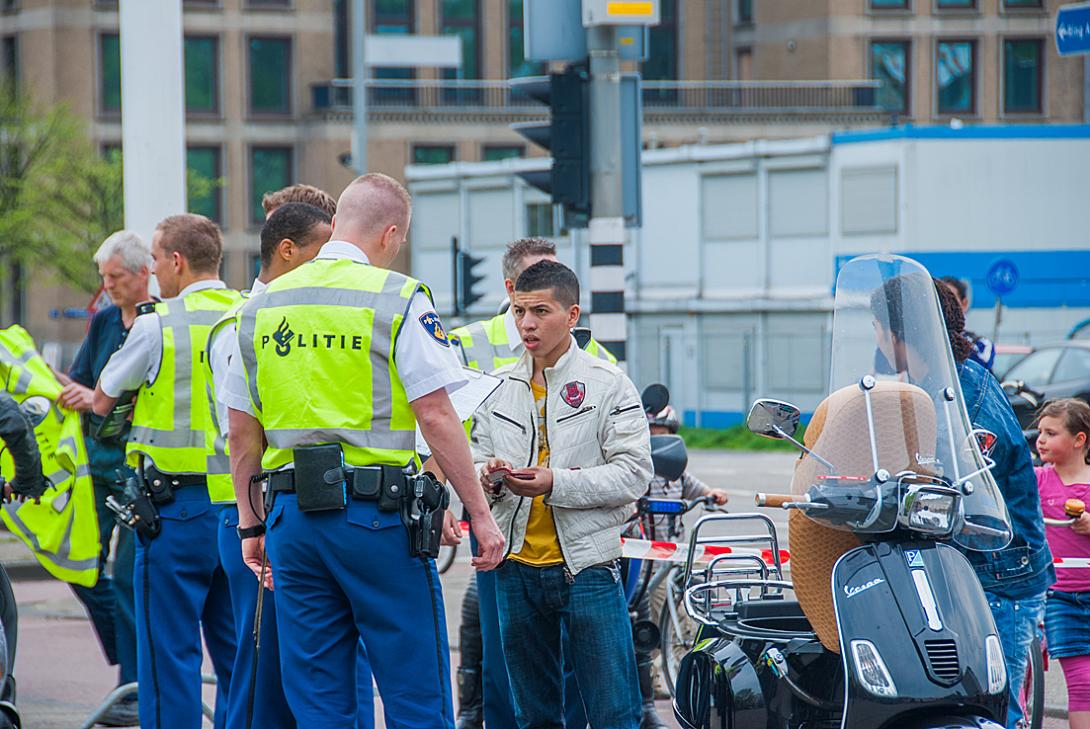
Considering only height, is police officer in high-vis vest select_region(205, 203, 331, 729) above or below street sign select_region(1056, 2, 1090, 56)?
below

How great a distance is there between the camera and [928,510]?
168 inches

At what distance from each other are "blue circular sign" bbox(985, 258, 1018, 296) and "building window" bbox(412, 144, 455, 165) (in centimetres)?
3071

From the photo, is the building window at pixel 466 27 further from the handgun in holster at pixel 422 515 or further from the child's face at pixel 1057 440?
the handgun in holster at pixel 422 515

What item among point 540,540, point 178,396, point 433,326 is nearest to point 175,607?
point 178,396

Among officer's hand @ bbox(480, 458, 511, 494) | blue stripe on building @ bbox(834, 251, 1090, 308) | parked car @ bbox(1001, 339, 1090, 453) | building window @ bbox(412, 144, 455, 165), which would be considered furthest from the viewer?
building window @ bbox(412, 144, 455, 165)

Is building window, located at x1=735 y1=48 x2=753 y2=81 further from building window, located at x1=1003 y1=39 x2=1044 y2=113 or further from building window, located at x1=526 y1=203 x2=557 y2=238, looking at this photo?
building window, located at x1=526 y1=203 x2=557 y2=238

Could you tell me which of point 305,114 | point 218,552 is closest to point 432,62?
point 305,114

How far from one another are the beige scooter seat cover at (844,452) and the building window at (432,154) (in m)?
48.4

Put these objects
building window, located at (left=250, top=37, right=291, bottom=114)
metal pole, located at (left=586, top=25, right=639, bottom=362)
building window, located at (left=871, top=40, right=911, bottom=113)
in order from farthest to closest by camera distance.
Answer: building window, located at (left=250, top=37, right=291, bottom=114) → building window, located at (left=871, top=40, right=911, bottom=113) → metal pole, located at (left=586, top=25, right=639, bottom=362)

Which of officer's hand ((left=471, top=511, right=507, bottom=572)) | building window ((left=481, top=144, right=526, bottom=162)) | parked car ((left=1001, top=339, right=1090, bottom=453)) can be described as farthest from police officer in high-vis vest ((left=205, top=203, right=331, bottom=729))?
building window ((left=481, top=144, right=526, bottom=162))

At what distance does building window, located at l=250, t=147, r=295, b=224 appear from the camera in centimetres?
5341

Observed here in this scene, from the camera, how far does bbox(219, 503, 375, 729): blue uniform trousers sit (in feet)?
16.4

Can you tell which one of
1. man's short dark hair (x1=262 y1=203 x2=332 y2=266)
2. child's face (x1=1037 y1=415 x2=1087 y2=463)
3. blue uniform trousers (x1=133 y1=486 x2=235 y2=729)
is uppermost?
man's short dark hair (x1=262 y1=203 x2=332 y2=266)

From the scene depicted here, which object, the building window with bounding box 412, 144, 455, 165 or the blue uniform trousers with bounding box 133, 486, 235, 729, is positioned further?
the building window with bounding box 412, 144, 455, 165
